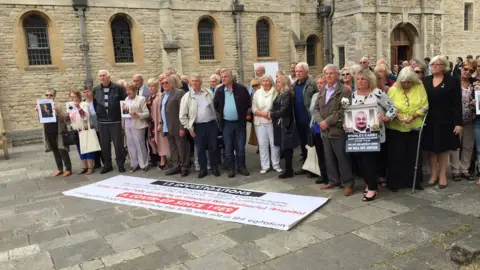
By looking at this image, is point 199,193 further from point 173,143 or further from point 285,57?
point 285,57

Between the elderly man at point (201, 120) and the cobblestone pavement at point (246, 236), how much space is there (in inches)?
63.3

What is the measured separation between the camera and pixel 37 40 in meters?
14.1

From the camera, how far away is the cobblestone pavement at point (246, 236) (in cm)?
391

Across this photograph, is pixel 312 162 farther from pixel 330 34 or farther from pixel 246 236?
pixel 330 34

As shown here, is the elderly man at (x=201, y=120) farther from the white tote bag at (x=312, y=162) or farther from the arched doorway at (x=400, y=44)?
the arched doorway at (x=400, y=44)

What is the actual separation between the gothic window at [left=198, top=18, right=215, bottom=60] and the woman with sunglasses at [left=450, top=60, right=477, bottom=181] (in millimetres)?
12619

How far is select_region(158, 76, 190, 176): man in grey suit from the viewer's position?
742 cm

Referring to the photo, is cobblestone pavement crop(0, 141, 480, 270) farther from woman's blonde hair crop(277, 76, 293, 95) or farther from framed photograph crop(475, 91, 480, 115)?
woman's blonde hair crop(277, 76, 293, 95)

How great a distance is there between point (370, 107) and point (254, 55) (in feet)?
44.4

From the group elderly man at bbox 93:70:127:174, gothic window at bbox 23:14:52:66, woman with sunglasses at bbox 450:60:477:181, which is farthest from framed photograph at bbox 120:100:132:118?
gothic window at bbox 23:14:52:66

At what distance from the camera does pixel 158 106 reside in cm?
786

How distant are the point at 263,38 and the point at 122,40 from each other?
6.69 metres

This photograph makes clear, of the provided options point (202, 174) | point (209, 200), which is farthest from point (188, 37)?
point (209, 200)

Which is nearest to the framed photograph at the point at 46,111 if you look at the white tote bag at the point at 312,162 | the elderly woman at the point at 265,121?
the elderly woman at the point at 265,121
